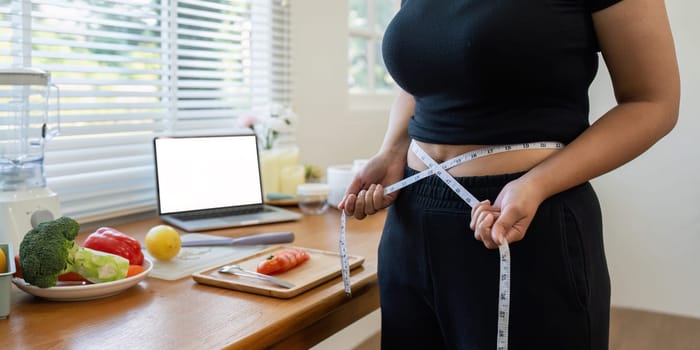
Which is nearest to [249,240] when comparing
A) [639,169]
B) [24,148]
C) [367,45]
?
[24,148]

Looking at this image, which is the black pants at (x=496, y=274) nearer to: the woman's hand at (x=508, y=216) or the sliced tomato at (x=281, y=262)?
the woman's hand at (x=508, y=216)

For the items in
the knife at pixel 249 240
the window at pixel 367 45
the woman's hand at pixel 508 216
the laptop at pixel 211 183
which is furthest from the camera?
the window at pixel 367 45

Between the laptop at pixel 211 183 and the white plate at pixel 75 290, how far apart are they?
1.89 ft

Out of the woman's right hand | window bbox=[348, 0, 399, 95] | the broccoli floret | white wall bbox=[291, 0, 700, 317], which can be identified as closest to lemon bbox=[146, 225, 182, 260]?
the broccoli floret

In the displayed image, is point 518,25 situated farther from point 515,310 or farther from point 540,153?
point 515,310

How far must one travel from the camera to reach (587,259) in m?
0.94

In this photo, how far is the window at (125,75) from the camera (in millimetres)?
1706

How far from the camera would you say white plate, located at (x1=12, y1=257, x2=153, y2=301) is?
114 centimetres

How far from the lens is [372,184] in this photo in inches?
46.7

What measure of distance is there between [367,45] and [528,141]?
8.78ft

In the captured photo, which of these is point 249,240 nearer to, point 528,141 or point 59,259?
point 59,259

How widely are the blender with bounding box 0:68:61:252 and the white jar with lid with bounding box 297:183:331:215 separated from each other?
0.70m

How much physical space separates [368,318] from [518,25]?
2388mm

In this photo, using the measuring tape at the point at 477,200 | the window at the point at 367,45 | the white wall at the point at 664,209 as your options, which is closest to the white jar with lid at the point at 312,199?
the measuring tape at the point at 477,200
